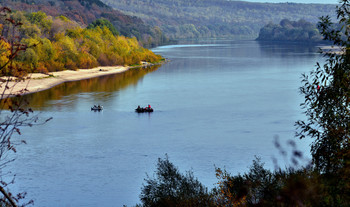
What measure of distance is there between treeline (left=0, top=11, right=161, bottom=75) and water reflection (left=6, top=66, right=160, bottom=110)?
39.3 ft

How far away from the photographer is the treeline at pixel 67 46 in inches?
4218

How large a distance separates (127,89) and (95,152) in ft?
143

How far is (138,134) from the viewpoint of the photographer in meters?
51.0

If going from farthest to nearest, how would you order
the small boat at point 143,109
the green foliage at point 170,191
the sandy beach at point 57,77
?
1. the sandy beach at point 57,77
2. the small boat at point 143,109
3. the green foliage at point 170,191

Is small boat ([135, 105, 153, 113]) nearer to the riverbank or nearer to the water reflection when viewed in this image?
the water reflection

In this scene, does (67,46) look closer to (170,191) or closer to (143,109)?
(143,109)

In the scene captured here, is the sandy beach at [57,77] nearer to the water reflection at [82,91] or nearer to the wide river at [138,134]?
the water reflection at [82,91]

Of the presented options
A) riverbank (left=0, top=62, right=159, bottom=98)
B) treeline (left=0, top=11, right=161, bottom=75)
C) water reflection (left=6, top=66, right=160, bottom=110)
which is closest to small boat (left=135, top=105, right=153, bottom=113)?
water reflection (left=6, top=66, right=160, bottom=110)

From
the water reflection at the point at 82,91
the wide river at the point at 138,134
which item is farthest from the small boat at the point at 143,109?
the water reflection at the point at 82,91

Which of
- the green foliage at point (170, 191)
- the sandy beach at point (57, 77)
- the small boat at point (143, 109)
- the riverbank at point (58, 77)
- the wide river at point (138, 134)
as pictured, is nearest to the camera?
the green foliage at point (170, 191)

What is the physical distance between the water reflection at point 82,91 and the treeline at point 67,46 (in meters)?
12.0

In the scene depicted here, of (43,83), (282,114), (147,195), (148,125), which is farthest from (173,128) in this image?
(43,83)

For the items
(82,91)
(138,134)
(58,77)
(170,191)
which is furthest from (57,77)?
(170,191)

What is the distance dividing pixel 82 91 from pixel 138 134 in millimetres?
35251
